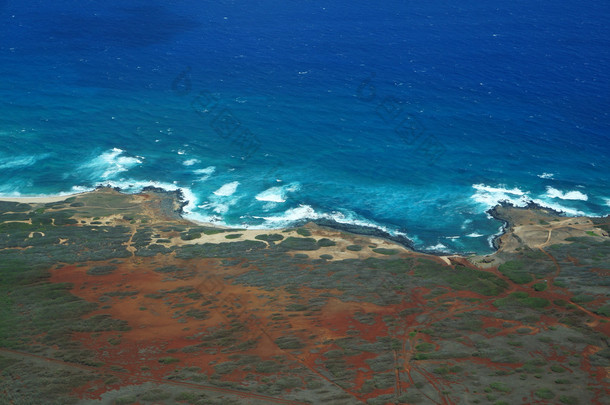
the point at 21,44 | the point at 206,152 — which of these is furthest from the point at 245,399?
the point at 21,44

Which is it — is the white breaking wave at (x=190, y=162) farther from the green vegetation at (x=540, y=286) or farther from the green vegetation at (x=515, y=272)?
the green vegetation at (x=540, y=286)

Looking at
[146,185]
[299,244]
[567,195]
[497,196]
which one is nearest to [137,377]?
[299,244]

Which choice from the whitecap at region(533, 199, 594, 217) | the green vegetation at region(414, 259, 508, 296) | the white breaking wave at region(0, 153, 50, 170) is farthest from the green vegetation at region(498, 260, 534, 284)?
the white breaking wave at region(0, 153, 50, 170)

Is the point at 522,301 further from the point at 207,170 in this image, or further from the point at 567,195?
the point at 207,170

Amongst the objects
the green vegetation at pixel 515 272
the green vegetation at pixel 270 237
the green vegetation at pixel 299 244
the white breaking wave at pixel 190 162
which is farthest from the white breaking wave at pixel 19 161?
the green vegetation at pixel 515 272

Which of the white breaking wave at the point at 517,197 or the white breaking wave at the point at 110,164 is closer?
the white breaking wave at the point at 517,197

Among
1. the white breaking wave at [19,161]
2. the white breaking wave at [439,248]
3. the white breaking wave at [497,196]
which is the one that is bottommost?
the white breaking wave at [19,161]

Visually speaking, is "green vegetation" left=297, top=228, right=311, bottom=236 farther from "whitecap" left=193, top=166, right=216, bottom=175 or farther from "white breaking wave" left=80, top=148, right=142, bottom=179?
"white breaking wave" left=80, top=148, right=142, bottom=179

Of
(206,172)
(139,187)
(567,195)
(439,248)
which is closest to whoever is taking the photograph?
(439,248)
